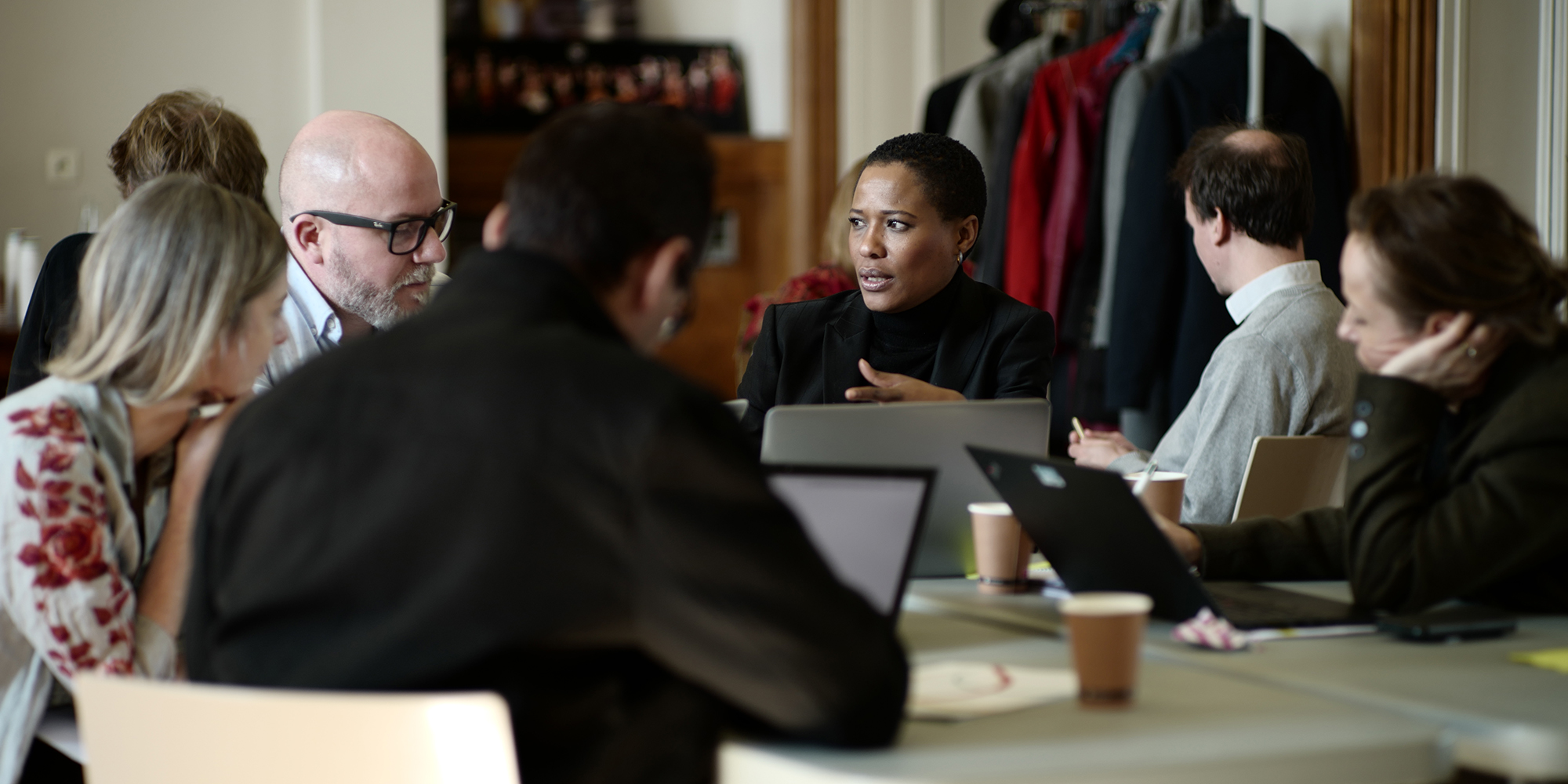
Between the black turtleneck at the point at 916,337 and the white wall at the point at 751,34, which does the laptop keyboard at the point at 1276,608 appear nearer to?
the black turtleneck at the point at 916,337

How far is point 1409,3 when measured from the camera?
10.7 ft

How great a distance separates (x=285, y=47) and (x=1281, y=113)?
3.10 m

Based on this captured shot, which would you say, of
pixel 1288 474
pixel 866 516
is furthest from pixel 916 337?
pixel 866 516

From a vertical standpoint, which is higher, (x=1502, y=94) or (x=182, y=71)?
(x=182, y=71)

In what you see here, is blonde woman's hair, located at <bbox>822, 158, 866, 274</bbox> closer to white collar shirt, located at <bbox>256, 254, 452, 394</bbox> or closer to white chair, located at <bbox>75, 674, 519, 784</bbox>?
white collar shirt, located at <bbox>256, 254, 452, 394</bbox>

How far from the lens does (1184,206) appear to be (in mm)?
3520

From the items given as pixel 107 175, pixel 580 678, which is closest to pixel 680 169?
pixel 580 678

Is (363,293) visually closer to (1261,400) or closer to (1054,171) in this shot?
(1261,400)

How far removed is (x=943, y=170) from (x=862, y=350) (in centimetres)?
35

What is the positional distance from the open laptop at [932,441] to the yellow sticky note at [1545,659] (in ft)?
1.94

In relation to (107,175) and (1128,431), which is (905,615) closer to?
(1128,431)

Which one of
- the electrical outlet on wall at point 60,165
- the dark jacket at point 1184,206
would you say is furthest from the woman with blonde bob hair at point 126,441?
the electrical outlet on wall at point 60,165

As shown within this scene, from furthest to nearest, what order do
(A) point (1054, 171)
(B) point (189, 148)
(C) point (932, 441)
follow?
1. (A) point (1054, 171)
2. (B) point (189, 148)
3. (C) point (932, 441)

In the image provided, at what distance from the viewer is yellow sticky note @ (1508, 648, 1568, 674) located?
121cm
